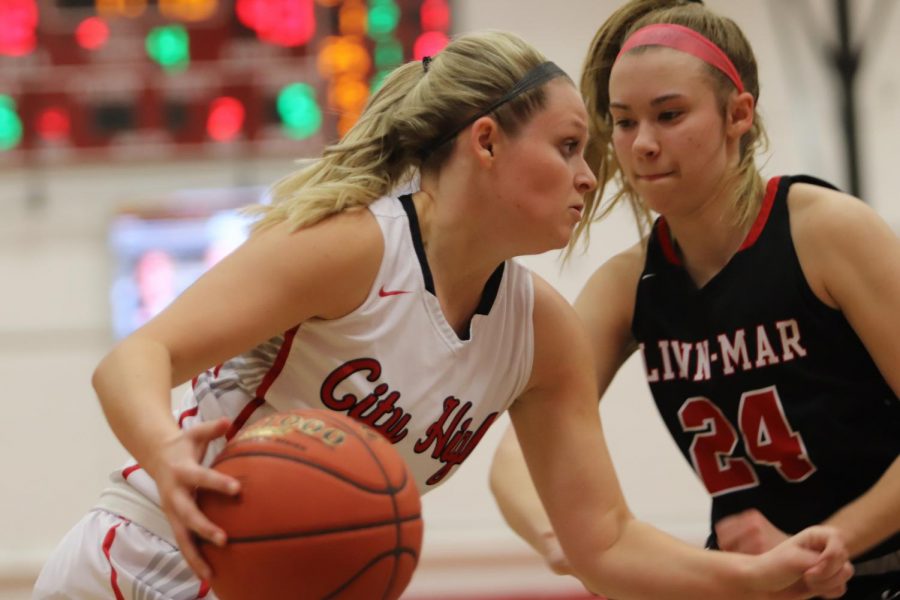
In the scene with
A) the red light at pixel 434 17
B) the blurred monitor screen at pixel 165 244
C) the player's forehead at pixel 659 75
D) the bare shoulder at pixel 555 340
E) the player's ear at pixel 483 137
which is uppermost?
the red light at pixel 434 17

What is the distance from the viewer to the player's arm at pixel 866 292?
210 cm

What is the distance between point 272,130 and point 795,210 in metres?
3.33

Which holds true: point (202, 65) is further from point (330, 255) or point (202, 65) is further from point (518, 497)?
point (330, 255)

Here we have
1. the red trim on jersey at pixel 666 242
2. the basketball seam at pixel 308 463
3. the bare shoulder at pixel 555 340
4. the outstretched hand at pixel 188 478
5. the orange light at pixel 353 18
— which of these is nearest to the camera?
the outstretched hand at pixel 188 478

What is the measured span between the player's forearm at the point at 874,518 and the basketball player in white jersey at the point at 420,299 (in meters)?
0.11

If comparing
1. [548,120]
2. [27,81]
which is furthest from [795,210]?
[27,81]

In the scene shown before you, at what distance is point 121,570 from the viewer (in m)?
1.98

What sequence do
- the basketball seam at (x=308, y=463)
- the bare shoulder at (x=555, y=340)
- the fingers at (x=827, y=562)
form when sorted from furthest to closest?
1. the bare shoulder at (x=555, y=340)
2. the fingers at (x=827, y=562)
3. the basketball seam at (x=308, y=463)

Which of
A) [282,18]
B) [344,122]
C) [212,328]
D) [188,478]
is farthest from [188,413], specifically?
[282,18]

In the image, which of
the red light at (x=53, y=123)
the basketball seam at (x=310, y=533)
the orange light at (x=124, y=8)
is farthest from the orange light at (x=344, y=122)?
the basketball seam at (x=310, y=533)

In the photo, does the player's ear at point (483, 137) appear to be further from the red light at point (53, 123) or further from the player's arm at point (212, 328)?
the red light at point (53, 123)

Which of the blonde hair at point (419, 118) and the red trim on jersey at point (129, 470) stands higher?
the blonde hair at point (419, 118)

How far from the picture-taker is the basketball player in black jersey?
2148mm

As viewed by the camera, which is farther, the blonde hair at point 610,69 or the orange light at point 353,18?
the orange light at point 353,18
